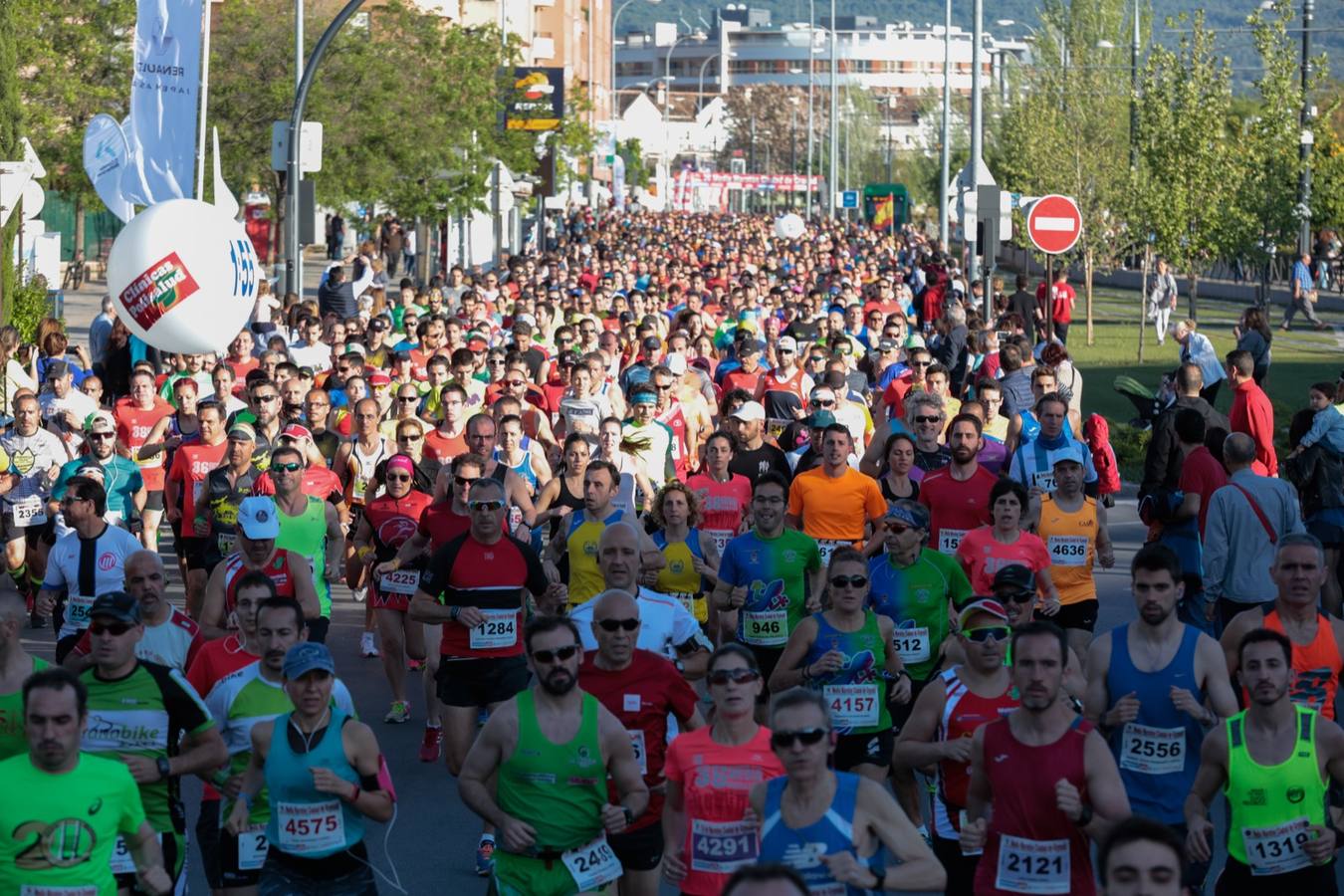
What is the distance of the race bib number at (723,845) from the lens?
6.55 m

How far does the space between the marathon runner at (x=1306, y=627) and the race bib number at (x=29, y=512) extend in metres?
8.35

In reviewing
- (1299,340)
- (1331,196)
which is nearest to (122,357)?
(1299,340)

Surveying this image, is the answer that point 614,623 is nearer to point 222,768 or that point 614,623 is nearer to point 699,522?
point 222,768

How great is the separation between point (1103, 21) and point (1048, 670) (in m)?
53.9

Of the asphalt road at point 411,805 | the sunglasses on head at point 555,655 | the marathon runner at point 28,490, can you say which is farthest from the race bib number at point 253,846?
the marathon runner at point 28,490

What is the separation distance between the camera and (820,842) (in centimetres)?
585

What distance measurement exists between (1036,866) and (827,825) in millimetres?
850

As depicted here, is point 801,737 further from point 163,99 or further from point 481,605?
point 163,99

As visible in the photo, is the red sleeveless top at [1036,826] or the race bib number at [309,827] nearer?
the red sleeveless top at [1036,826]

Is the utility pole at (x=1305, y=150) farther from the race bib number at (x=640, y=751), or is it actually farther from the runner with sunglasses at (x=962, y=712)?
the race bib number at (x=640, y=751)

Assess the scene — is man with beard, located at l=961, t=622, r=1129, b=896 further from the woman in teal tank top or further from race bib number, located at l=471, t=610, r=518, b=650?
race bib number, located at l=471, t=610, r=518, b=650

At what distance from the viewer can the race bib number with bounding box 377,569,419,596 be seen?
11.8 metres

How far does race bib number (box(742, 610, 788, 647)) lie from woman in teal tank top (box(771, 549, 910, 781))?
1413 millimetres

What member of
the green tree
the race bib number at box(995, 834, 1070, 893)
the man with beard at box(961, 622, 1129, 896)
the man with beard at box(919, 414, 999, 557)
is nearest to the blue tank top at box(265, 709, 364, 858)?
the man with beard at box(961, 622, 1129, 896)
